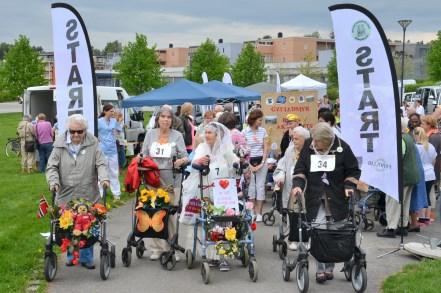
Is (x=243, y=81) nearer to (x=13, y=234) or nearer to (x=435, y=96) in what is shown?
(x=435, y=96)

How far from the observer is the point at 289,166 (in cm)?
893

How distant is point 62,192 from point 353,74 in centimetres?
406

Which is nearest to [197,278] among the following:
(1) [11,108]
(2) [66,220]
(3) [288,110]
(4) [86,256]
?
(4) [86,256]

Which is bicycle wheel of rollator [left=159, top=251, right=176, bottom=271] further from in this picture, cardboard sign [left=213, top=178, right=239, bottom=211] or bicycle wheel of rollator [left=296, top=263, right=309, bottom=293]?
bicycle wheel of rollator [left=296, top=263, right=309, bottom=293]

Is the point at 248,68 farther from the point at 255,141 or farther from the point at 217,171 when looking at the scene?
the point at 217,171

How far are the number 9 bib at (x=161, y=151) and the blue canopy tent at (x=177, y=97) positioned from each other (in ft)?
32.4

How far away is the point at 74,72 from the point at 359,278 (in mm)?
5333

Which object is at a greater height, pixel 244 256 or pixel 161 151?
pixel 161 151

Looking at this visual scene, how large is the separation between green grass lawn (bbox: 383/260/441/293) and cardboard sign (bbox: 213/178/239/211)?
1936 millimetres

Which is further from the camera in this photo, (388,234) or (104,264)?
(388,234)

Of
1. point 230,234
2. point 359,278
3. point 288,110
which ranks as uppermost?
point 288,110

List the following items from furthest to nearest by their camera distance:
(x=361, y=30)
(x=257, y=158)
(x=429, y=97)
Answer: (x=429, y=97)
(x=257, y=158)
(x=361, y=30)

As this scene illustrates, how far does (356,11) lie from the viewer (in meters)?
8.59

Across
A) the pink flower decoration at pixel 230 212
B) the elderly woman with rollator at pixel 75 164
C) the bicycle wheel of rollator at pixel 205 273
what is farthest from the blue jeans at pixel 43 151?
the bicycle wheel of rollator at pixel 205 273
